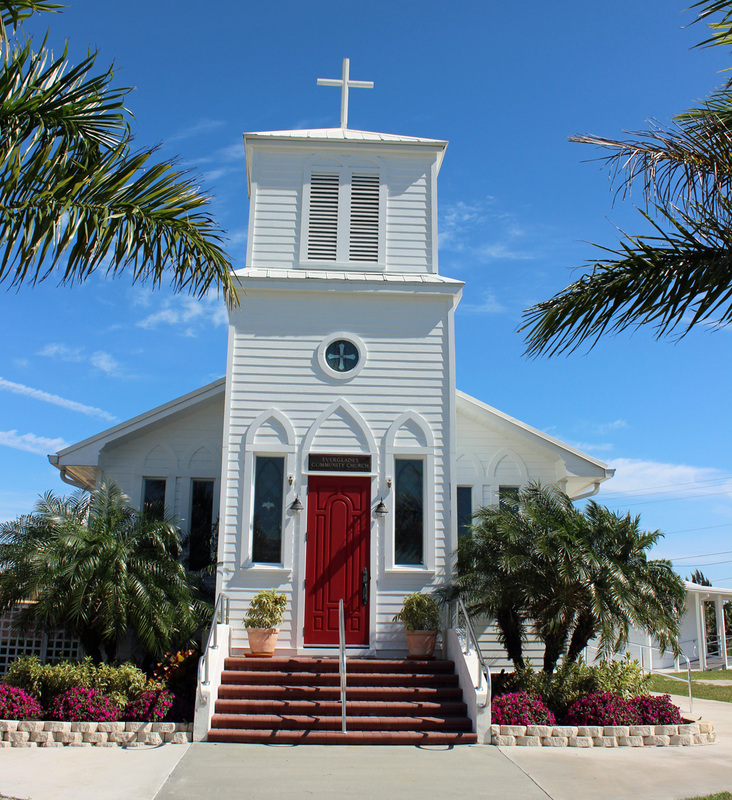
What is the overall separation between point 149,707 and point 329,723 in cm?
230

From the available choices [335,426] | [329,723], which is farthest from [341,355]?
[329,723]

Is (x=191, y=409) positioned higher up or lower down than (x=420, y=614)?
higher up

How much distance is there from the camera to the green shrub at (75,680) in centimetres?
1023

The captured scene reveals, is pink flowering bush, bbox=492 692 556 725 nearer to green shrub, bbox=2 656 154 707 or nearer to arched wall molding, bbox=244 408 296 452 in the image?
green shrub, bbox=2 656 154 707

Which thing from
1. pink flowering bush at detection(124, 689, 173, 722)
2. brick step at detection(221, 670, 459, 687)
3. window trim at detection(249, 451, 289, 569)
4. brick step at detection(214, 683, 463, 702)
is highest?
window trim at detection(249, 451, 289, 569)

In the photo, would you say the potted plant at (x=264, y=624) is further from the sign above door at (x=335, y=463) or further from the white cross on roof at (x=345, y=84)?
the white cross on roof at (x=345, y=84)

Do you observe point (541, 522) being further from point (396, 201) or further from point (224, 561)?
point (396, 201)

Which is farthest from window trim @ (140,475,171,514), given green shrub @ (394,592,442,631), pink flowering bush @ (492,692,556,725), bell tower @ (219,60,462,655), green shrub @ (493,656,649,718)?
pink flowering bush @ (492,692,556,725)

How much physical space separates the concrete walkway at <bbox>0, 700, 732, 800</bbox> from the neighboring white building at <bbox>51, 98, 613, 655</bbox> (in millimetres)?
3134

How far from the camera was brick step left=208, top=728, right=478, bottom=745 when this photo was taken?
9516 millimetres

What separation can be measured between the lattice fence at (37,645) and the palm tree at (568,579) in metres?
6.64

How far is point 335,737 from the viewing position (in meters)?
9.61

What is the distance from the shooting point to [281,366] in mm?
13266

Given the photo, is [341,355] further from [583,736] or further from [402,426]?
[583,736]
